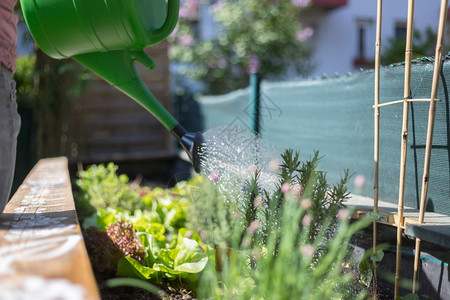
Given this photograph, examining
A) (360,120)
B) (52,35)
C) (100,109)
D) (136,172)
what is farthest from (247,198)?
(100,109)

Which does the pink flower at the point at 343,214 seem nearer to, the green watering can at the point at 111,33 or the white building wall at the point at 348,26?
the green watering can at the point at 111,33

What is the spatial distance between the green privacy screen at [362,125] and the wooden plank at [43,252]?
137cm

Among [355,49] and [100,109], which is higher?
[355,49]

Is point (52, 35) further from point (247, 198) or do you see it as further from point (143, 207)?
point (143, 207)

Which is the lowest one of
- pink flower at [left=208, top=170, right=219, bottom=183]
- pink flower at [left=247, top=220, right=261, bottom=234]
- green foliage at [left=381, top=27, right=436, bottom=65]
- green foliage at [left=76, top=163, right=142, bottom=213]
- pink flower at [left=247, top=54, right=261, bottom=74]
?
green foliage at [left=76, top=163, right=142, bottom=213]

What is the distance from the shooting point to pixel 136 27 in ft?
4.76

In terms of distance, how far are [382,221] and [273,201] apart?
52 cm

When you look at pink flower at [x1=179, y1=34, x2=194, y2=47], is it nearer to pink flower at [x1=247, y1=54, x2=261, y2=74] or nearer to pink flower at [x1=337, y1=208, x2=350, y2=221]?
pink flower at [x1=247, y1=54, x2=261, y2=74]

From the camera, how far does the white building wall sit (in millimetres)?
11094

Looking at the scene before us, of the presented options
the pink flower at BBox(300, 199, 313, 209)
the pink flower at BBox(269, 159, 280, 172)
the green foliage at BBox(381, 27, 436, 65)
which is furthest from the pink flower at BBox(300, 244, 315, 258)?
the green foliage at BBox(381, 27, 436, 65)

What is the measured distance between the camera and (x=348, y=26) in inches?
452

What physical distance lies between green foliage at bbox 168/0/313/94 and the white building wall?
3.22 metres

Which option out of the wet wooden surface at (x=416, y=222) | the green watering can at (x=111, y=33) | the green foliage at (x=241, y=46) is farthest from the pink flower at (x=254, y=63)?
the green watering can at (x=111, y=33)

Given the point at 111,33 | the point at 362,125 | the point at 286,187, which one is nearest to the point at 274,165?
the point at 286,187
